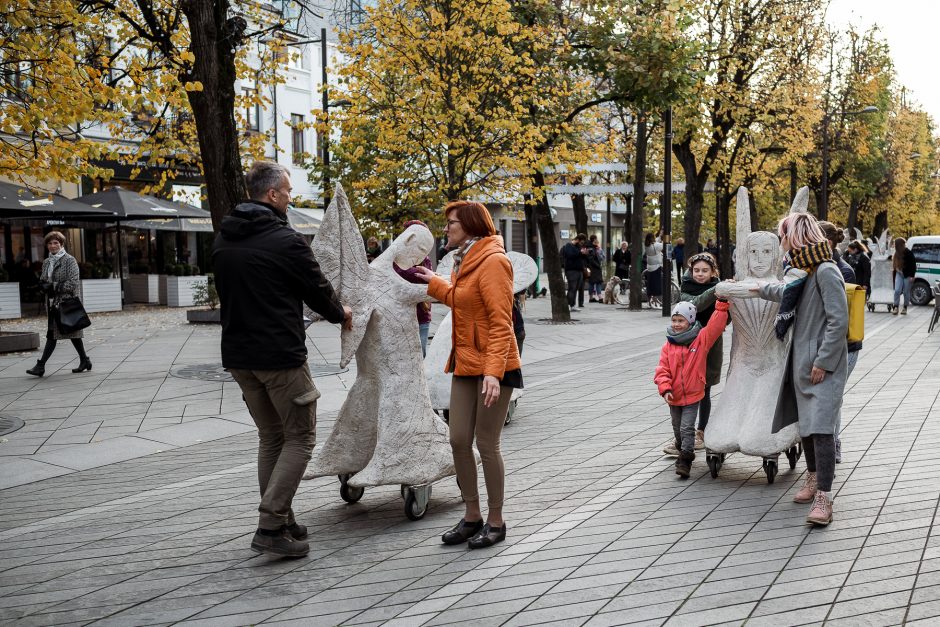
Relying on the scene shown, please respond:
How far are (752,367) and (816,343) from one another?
1038mm

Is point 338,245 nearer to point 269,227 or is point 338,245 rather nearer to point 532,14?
point 269,227

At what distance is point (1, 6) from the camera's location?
26.3 feet

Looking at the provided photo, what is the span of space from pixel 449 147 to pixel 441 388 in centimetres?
930

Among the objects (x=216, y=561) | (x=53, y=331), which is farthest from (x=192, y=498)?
(x=53, y=331)

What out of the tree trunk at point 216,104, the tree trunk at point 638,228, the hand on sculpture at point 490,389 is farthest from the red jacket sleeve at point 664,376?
the tree trunk at point 638,228

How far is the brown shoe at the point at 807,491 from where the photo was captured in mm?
5770

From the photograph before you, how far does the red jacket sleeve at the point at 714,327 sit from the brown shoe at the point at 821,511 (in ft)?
5.06

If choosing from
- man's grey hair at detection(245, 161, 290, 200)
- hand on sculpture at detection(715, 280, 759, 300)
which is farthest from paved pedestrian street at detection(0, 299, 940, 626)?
man's grey hair at detection(245, 161, 290, 200)

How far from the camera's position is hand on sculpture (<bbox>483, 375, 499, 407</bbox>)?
4691 millimetres

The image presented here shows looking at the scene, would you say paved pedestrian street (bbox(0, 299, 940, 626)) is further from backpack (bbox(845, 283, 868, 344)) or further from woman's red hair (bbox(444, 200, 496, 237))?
woman's red hair (bbox(444, 200, 496, 237))

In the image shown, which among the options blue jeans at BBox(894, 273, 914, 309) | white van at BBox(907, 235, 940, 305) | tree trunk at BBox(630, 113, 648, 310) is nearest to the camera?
blue jeans at BBox(894, 273, 914, 309)

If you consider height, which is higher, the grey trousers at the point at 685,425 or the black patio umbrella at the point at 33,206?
the black patio umbrella at the point at 33,206

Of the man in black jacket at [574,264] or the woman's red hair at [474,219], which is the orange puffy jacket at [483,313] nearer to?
the woman's red hair at [474,219]

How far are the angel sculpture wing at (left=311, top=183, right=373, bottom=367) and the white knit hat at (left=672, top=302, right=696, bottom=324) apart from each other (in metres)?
2.37
